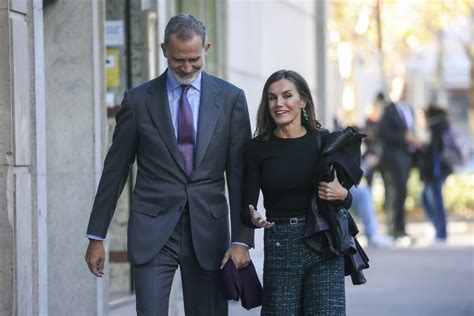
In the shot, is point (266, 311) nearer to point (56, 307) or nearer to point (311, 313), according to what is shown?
point (311, 313)

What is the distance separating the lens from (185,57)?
603 centimetres

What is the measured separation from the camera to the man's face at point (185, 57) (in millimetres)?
6000

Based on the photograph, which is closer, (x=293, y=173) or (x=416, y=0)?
(x=293, y=173)

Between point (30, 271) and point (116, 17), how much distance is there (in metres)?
3.54

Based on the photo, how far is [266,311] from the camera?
6.30 meters

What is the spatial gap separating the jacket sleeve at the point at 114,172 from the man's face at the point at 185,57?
1.02 feet

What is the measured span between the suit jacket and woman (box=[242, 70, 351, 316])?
12cm

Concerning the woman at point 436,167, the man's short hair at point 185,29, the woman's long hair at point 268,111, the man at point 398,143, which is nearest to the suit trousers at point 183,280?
the woman's long hair at point 268,111

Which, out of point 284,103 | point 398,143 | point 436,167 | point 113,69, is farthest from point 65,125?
point 436,167

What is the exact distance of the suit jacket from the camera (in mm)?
6141

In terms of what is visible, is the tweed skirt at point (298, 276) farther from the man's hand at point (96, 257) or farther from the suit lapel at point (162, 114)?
the man's hand at point (96, 257)

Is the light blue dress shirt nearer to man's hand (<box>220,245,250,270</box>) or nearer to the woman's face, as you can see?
the woman's face

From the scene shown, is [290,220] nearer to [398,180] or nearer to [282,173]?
[282,173]

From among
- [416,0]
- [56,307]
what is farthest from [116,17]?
[416,0]
